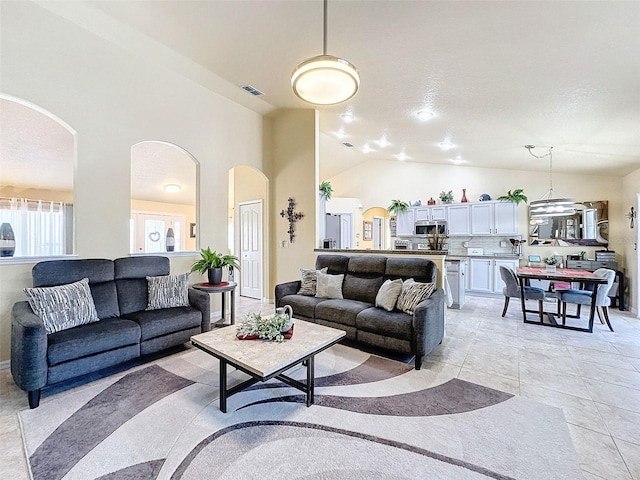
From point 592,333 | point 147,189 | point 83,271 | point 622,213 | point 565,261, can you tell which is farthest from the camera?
point 147,189

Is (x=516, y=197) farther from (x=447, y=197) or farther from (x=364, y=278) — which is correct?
(x=364, y=278)

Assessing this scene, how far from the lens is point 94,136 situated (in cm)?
352

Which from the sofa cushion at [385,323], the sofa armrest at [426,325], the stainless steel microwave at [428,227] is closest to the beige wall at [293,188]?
the sofa cushion at [385,323]

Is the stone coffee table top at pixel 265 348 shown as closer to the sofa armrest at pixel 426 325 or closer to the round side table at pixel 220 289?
the sofa armrest at pixel 426 325

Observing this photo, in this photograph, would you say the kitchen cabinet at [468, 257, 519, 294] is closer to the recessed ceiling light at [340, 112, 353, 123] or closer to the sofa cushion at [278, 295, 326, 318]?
the recessed ceiling light at [340, 112, 353, 123]

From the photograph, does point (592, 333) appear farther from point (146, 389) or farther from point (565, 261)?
point (146, 389)

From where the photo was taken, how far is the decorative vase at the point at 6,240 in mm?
2951

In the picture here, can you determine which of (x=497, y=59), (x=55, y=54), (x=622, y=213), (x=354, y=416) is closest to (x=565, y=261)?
(x=622, y=213)

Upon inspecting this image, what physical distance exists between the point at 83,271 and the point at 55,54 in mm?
2391

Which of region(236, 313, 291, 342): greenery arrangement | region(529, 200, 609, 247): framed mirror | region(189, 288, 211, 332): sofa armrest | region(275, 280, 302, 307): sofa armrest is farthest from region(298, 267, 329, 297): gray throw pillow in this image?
region(529, 200, 609, 247): framed mirror

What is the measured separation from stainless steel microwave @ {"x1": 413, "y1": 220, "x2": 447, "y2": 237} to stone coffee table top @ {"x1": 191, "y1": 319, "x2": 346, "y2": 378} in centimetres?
560

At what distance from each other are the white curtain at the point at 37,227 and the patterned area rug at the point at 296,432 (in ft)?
9.84

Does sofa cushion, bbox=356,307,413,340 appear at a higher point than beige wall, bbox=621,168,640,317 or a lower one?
lower

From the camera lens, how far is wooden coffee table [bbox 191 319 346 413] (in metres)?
1.99
